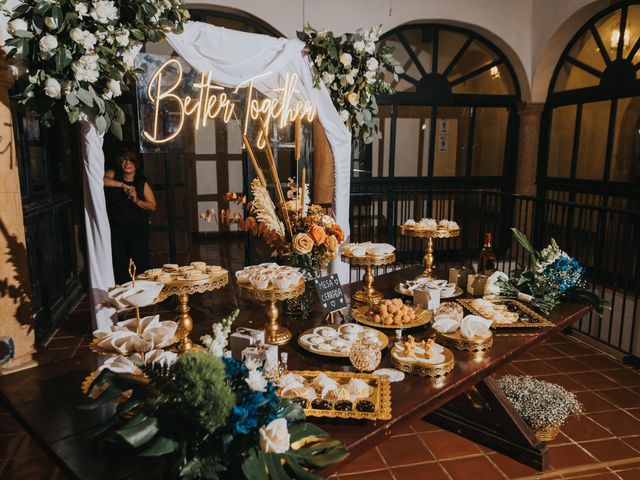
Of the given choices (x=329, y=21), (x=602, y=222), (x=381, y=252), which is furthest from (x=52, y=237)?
(x=602, y=222)

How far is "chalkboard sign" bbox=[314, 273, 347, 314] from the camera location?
2430mm

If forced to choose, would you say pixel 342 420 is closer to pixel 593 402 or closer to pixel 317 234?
pixel 317 234

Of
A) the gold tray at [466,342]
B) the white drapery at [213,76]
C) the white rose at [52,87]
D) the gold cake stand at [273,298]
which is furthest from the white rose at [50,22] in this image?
the gold tray at [466,342]

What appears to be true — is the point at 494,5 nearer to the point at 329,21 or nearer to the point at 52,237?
the point at 329,21

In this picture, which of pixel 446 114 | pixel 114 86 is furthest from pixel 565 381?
pixel 446 114

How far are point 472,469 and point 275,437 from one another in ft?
5.98

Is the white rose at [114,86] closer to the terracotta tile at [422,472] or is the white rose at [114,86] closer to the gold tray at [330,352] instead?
the gold tray at [330,352]

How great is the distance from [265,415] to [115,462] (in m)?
0.48

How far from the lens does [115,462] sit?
141 centimetres

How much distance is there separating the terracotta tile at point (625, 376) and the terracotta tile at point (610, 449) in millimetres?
920

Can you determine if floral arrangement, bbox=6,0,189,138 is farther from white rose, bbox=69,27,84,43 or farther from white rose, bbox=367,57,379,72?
white rose, bbox=367,57,379,72

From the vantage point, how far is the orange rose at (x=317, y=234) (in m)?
2.42

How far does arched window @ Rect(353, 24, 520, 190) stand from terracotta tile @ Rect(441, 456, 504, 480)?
14.9ft

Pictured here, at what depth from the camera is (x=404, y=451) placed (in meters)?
2.79
